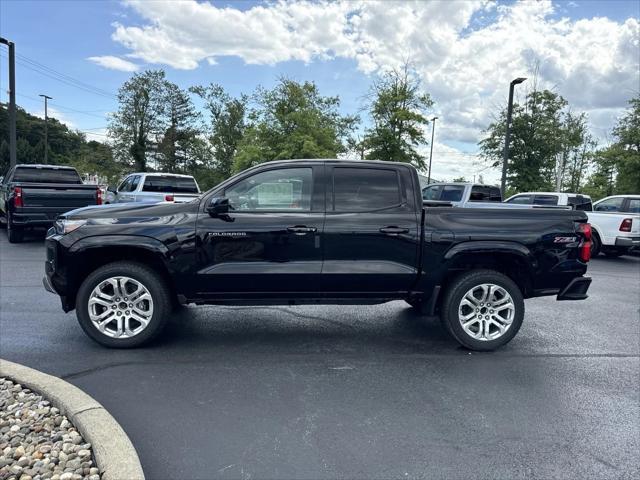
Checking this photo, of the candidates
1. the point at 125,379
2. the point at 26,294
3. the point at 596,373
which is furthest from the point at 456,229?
the point at 26,294

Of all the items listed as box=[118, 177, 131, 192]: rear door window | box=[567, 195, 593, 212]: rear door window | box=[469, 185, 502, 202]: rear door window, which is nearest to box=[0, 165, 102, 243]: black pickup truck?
box=[118, 177, 131, 192]: rear door window

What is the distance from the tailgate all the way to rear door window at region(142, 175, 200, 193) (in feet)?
7.74

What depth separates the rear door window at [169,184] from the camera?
13.4 meters

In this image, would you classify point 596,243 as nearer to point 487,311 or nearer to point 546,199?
point 546,199

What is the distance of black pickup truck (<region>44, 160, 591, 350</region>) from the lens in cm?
449

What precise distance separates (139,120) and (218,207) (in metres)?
49.5

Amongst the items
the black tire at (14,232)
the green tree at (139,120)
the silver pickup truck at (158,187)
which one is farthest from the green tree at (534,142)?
the green tree at (139,120)

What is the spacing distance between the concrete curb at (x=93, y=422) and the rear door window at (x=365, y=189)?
275cm

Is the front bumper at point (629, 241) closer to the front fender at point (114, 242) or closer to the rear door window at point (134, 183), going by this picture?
the front fender at point (114, 242)

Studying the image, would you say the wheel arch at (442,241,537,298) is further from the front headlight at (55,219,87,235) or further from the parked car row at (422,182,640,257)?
the parked car row at (422,182,640,257)

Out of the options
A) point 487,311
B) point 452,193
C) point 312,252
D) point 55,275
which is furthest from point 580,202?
point 55,275

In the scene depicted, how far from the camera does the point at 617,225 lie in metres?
12.0

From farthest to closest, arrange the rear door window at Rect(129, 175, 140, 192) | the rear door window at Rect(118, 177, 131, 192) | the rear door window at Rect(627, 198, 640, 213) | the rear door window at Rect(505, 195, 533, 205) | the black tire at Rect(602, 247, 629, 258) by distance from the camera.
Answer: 1. the rear door window at Rect(505, 195, 533, 205)
2. the rear door window at Rect(118, 177, 131, 192)
3. the rear door window at Rect(129, 175, 140, 192)
4. the black tire at Rect(602, 247, 629, 258)
5. the rear door window at Rect(627, 198, 640, 213)

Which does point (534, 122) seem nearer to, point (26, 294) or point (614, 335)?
point (614, 335)
